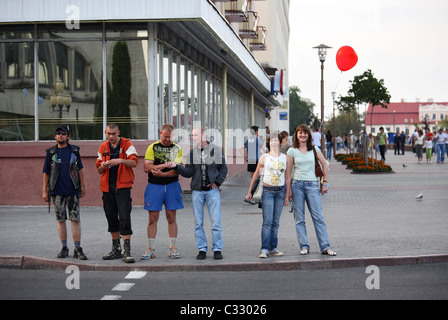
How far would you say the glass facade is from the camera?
16.9 m

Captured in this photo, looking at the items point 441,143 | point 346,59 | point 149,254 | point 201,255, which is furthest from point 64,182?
point 441,143

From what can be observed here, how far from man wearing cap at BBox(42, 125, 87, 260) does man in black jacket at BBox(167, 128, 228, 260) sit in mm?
1546

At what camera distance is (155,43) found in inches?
665

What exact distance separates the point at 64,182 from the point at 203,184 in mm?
1867

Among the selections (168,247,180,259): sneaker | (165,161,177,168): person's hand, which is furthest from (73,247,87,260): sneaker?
(165,161,177,168): person's hand

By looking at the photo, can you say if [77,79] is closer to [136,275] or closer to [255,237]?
[255,237]

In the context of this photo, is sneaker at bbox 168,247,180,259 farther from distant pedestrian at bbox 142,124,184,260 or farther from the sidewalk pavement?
the sidewalk pavement

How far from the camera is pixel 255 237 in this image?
11.6m

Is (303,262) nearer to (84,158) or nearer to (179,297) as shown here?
(179,297)

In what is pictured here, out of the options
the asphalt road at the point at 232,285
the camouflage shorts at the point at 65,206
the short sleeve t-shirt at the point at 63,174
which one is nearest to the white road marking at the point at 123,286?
the asphalt road at the point at 232,285

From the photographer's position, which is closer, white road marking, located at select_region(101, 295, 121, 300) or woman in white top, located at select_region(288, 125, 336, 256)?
white road marking, located at select_region(101, 295, 121, 300)

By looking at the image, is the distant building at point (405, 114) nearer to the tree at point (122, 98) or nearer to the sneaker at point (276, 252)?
the tree at point (122, 98)

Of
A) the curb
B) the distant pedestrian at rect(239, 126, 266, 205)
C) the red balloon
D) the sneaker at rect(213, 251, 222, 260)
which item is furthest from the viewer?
the red balloon
